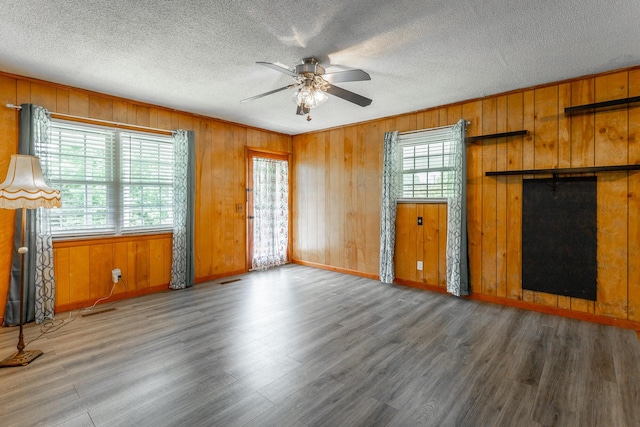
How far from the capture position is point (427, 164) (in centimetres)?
463

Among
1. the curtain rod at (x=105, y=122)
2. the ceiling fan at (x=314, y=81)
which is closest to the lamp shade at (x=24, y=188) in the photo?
the curtain rod at (x=105, y=122)

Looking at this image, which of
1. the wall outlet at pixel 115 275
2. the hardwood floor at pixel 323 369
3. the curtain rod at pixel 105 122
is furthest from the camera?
the wall outlet at pixel 115 275

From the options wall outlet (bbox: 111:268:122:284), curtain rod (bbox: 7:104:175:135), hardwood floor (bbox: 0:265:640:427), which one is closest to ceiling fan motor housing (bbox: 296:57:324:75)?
hardwood floor (bbox: 0:265:640:427)

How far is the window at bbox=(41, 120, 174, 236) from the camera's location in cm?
371

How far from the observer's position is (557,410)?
77.3 inches

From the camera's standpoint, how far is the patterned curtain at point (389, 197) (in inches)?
191

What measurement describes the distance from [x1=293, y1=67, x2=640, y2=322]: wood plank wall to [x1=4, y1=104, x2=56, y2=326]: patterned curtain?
→ 396 centimetres

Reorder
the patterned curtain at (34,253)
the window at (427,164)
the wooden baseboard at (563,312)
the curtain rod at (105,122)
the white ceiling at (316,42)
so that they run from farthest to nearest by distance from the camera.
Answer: the window at (427,164) < the curtain rod at (105,122) < the patterned curtain at (34,253) < the wooden baseboard at (563,312) < the white ceiling at (316,42)

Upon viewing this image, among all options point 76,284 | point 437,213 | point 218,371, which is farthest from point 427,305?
point 76,284

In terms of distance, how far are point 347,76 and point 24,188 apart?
2914 mm

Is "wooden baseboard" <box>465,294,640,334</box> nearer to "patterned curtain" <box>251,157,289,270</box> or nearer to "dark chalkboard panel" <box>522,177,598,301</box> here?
"dark chalkboard panel" <box>522,177,598,301</box>

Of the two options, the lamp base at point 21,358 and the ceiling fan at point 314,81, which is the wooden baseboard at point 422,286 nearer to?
the ceiling fan at point 314,81

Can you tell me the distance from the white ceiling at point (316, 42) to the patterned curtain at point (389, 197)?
3.56ft

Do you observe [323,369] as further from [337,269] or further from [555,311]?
[337,269]
